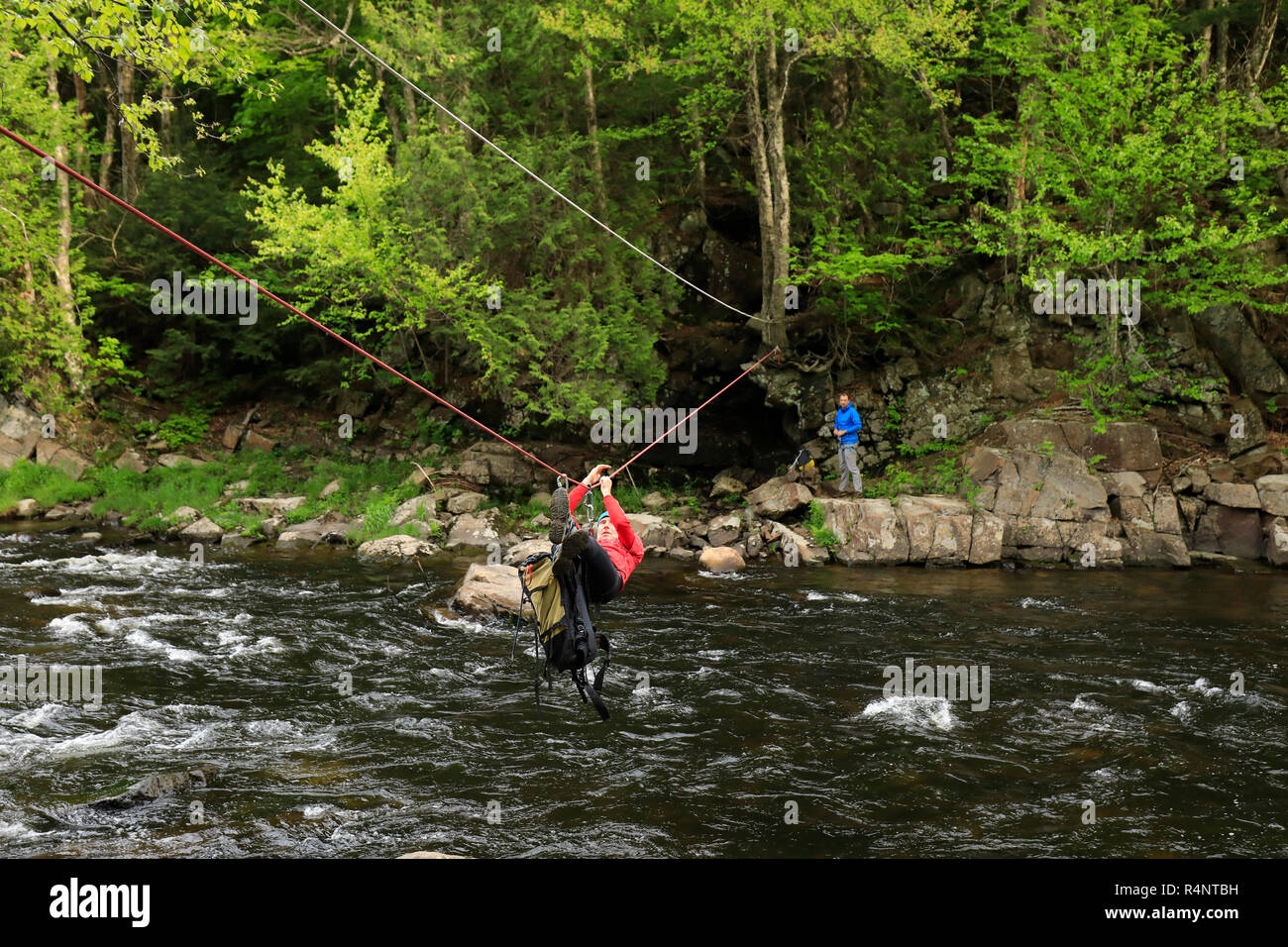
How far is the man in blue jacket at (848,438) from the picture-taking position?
20.3 metres

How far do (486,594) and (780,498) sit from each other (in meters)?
7.86

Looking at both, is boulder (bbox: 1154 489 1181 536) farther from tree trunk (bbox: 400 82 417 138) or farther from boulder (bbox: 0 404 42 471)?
boulder (bbox: 0 404 42 471)

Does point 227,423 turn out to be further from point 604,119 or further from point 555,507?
point 555,507

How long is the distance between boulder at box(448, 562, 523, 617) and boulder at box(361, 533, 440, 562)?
4.02 meters

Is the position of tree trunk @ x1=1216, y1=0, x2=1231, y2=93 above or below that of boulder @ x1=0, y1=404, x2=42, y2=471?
above

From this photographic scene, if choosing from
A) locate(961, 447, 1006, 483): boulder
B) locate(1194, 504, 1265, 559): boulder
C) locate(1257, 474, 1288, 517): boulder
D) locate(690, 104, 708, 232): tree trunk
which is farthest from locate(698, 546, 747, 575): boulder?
locate(690, 104, 708, 232): tree trunk

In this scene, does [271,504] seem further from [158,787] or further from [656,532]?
[158,787]

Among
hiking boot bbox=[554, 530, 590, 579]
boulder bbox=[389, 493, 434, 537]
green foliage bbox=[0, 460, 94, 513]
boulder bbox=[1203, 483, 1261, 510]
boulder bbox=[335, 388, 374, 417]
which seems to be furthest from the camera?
boulder bbox=[335, 388, 374, 417]

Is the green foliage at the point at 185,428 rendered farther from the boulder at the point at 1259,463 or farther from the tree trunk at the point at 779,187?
the boulder at the point at 1259,463

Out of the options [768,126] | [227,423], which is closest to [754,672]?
[768,126]

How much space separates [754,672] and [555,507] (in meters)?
5.28

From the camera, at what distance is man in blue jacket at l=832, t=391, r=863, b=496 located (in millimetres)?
20266

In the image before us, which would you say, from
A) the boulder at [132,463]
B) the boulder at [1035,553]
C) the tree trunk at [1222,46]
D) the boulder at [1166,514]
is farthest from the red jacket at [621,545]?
the boulder at [132,463]

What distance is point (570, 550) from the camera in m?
7.61
